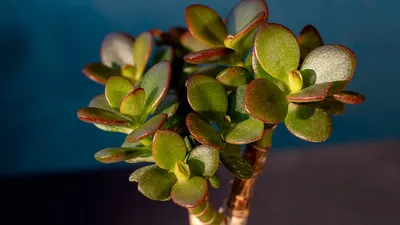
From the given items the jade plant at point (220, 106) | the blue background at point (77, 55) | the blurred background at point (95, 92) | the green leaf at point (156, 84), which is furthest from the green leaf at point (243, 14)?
the blue background at point (77, 55)

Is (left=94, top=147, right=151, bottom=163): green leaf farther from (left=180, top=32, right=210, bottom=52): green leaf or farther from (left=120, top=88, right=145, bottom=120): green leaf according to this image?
(left=180, top=32, right=210, bottom=52): green leaf

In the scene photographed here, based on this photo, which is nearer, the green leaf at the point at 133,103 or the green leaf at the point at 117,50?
the green leaf at the point at 133,103

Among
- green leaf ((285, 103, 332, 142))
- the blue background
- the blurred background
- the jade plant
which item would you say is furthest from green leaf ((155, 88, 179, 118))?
the blue background

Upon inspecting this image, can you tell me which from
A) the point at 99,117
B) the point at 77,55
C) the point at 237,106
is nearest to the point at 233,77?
the point at 237,106

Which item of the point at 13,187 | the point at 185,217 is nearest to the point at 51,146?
the point at 13,187

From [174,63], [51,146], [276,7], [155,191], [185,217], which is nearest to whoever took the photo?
[155,191]

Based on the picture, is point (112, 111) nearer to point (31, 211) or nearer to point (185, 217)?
point (185, 217)

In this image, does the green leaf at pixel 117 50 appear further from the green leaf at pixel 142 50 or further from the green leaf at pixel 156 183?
the green leaf at pixel 156 183
